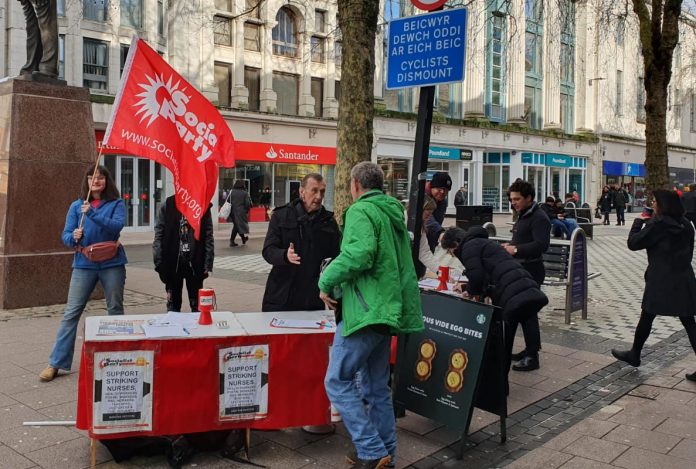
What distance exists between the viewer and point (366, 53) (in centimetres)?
735

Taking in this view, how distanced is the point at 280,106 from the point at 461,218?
47.4 feet

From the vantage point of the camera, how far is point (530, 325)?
20.9 feet

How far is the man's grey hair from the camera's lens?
4.03 meters

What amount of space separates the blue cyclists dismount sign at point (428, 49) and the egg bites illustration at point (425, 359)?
1.94 metres

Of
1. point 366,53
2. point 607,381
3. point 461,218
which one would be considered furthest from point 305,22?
point 607,381

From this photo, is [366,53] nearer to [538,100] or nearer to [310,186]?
[310,186]

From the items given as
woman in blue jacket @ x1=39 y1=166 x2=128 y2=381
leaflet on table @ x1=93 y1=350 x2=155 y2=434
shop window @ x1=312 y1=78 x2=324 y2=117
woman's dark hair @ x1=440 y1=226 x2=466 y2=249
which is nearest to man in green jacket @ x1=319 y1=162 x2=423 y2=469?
leaflet on table @ x1=93 y1=350 x2=155 y2=434

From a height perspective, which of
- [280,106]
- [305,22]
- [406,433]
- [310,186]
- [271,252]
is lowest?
[406,433]

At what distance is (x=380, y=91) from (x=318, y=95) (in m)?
3.75

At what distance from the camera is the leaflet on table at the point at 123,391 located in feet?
12.8

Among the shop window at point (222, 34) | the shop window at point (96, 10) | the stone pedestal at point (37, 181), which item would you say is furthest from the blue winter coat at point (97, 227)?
the shop window at point (222, 34)

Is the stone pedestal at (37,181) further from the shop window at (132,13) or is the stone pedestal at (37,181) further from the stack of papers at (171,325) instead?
the shop window at (132,13)

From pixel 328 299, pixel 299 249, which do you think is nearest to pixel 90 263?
pixel 299 249

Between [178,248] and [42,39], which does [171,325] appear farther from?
[42,39]
